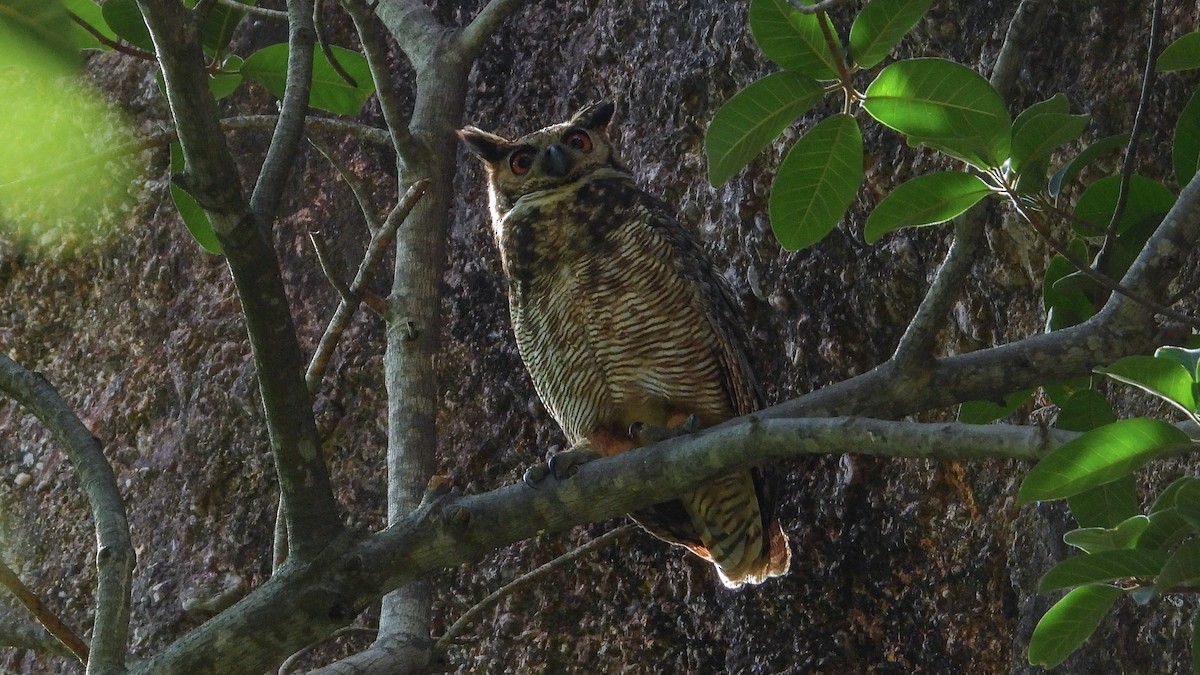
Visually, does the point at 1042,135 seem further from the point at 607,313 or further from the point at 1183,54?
the point at 607,313

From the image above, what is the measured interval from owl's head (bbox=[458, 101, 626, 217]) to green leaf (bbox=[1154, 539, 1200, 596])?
2.17 meters

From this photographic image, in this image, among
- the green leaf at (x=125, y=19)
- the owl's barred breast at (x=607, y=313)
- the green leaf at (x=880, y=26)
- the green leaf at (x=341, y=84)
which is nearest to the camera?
the green leaf at (x=880, y=26)

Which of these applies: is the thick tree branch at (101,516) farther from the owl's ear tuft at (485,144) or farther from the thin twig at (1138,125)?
the thin twig at (1138,125)

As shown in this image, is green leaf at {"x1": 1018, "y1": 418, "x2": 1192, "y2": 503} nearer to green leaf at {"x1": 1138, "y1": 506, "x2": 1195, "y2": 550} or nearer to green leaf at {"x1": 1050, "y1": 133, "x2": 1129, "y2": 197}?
green leaf at {"x1": 1138, "y1": 506, "x2": 1195, "y2": 550}

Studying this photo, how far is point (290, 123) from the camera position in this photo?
6.88ft

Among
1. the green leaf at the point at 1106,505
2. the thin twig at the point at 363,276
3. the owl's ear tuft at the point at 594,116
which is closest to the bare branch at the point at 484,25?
the owl's ear tuft at the point at 594,116

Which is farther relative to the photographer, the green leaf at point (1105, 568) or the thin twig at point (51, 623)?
the thin twig at point (51, 623)

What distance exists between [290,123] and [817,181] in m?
0.84

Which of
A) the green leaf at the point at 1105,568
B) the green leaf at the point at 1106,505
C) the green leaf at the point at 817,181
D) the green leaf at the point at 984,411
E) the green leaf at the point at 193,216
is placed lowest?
the green leaf at the point at 1106,505

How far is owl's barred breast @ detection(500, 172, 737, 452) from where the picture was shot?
3154 millimetres

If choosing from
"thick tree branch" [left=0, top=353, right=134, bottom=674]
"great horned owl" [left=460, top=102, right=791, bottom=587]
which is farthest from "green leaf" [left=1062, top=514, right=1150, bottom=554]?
"great horned owl" [left=460, top=102, right=791, bottom=587]

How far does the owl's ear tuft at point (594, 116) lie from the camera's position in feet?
11.5

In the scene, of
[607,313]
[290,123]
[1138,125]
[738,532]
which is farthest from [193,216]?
[1138,125]

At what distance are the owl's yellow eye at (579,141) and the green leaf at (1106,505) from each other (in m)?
1.83
